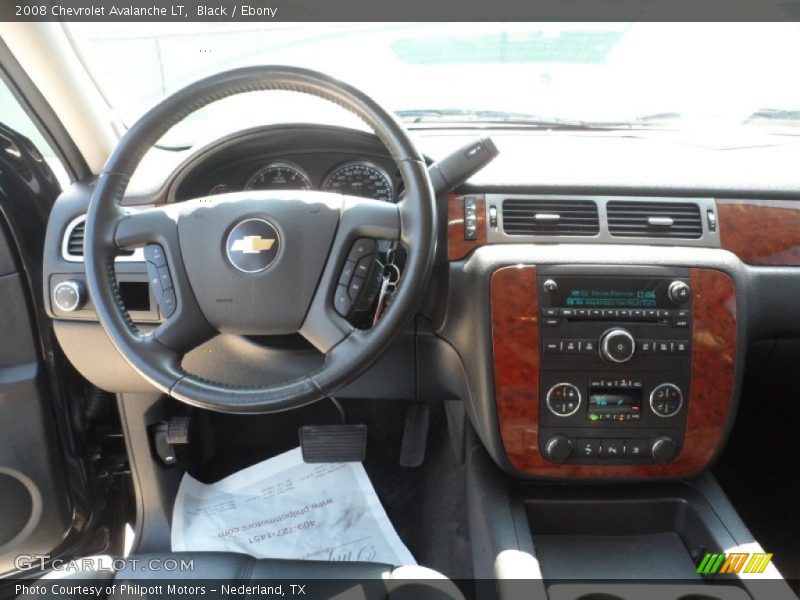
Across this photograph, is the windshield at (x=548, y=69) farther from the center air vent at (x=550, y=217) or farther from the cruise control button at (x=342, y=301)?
the cruise control button at (x=342, y=301)

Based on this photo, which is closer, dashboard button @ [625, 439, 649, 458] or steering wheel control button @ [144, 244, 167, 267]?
steering wheel control button @ [144, 244, 167, 267]

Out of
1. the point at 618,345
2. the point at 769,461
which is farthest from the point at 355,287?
the point at 769,461

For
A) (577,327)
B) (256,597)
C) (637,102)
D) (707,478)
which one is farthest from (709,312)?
(256,597)

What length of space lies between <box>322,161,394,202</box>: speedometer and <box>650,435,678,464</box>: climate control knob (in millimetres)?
719

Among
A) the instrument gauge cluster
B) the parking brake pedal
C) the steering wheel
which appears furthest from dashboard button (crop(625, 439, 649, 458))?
the parking brake pedal

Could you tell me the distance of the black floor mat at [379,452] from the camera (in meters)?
1.82

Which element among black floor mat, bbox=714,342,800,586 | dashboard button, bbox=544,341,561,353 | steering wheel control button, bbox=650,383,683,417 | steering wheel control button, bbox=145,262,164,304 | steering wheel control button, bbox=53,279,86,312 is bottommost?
black floor mat, bbox=714,342,800,586

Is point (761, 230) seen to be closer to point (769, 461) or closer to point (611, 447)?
point (611, 447)

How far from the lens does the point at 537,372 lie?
129 cm

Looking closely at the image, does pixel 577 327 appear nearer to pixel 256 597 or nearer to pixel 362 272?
pixel 362 272

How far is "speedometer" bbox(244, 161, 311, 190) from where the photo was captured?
1.47 m

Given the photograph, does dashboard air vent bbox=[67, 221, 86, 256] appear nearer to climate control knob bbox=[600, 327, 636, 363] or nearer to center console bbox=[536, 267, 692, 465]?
center console bbox=[536, 267, 692, 465]

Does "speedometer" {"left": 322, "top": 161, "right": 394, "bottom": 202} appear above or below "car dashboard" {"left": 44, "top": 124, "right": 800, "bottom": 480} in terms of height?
above

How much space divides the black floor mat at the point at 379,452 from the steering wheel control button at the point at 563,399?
553mm
